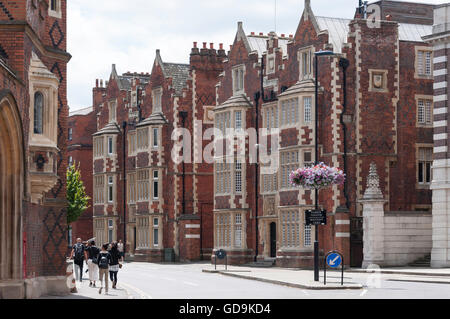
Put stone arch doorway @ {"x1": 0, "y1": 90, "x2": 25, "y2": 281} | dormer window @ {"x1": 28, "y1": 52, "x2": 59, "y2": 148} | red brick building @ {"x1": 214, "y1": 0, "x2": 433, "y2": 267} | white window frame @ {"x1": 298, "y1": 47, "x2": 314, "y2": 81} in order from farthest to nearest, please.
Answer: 1. white window frame @ {"x1": 298, "y1": 47, "x2": 314, "y2": 81}
2. red brick building @ {"x1": 214, "y1": 0, "x2": 433, "y2": 267}
3. dormer window @ {"x1": 28, "y1": 52, "x2": 59, "y2": 148}
4. stone arch doorway @ {"x1": 0, "y1": 90, "x2": 25, "y2": 281}

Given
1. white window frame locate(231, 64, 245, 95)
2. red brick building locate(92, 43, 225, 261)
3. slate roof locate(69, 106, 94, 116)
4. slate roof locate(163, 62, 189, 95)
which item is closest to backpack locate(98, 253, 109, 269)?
white window frame locate(231, 64, 245, 95)

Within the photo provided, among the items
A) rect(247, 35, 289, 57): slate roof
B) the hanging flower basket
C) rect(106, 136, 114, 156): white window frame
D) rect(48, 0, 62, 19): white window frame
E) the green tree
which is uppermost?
rect(247, 35, 289, 57): slate roof

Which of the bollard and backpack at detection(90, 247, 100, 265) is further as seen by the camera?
backpack at detection(90, 247, 100, 265)

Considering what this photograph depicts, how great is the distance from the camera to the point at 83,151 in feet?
274

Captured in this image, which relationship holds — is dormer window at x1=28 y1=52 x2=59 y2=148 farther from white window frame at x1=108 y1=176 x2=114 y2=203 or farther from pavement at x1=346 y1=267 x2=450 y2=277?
white window frame at x1=108 y1=176 x2=114 y2=203

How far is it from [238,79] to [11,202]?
112ft

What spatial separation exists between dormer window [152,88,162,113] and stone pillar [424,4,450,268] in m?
25.3

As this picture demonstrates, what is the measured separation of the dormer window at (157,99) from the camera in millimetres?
66938

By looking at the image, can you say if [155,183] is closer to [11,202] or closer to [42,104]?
[42,104]

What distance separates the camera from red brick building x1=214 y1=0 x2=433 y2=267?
48688 mm

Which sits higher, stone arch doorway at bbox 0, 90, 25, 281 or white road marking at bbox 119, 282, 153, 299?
stone arch doorway at bbox 0, 90, 25, 281

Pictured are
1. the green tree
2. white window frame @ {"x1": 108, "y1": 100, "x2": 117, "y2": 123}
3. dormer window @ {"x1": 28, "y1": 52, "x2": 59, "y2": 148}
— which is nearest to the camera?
dormer window @ {"x1": 28, "y1": 52, "x2": 59, "y2": 148}

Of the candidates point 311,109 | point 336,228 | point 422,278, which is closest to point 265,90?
point 311,109

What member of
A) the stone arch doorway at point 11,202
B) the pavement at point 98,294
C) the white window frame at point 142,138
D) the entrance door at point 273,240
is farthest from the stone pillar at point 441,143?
the white window frame at point 142,138
